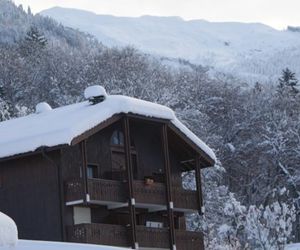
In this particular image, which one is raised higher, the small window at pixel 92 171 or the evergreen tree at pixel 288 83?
the small window at pixel 92 171

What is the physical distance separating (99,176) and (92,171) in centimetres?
34

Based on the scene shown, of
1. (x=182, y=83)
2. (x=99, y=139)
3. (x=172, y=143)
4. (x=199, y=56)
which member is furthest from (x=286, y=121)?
(x=199, y=56)

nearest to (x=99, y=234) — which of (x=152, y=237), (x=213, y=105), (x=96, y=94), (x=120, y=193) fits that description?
(x=120, y=193)

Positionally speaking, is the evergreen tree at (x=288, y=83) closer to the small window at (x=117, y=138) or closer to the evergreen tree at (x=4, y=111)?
the evergreen tree at (x=4, y=111)

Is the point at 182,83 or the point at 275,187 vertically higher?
the point at 182,83

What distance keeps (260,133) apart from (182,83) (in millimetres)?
7006

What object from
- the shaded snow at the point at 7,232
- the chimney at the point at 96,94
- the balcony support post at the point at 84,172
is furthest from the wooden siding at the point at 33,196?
the shaded snow at the point at 7,232

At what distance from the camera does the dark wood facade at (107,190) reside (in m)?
33.2

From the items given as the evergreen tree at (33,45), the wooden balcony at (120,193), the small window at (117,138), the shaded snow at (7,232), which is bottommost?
the wooden balcony at (120,193)

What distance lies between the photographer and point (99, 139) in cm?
3559

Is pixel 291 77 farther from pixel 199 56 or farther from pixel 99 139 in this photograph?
pixel 199 56

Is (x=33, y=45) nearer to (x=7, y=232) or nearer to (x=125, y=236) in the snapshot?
(x=125, y=236)

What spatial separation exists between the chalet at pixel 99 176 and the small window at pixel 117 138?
0.04m

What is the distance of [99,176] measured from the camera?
35094mm
